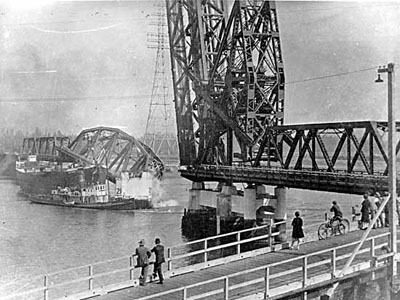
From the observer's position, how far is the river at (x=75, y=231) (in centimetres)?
3575

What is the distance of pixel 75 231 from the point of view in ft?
165

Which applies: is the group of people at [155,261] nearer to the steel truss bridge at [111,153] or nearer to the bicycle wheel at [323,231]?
the bicycle wheel at [323,231]

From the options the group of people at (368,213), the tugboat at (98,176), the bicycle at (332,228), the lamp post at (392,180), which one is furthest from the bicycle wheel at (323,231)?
the tugboat at (98,176)

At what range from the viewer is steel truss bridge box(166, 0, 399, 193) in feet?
133

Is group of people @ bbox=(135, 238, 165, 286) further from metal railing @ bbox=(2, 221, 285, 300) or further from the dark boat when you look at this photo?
the dark boat

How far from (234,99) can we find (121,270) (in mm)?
30975

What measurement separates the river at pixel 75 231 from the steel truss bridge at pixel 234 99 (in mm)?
6021

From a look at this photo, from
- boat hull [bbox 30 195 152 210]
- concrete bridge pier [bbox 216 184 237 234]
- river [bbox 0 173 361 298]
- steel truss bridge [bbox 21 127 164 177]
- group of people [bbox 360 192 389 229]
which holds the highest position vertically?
steel truss bridge [bbox 21 127 164 177]

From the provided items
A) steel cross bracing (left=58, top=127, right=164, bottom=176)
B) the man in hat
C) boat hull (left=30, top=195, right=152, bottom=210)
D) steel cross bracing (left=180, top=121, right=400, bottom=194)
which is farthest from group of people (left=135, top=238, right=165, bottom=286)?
steel cross bracing (left=58, top=127, right=164, bottom=176)

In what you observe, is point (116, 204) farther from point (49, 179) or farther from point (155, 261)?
point (155, 261)

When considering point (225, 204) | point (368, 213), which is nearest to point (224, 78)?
point (225, 204)

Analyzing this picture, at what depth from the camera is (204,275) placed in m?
16.2

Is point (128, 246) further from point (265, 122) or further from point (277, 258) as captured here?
point (277, 258)

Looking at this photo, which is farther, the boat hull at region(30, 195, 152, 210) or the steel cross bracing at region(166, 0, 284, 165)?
the boat hull at region(30, 195, 152, 210)
